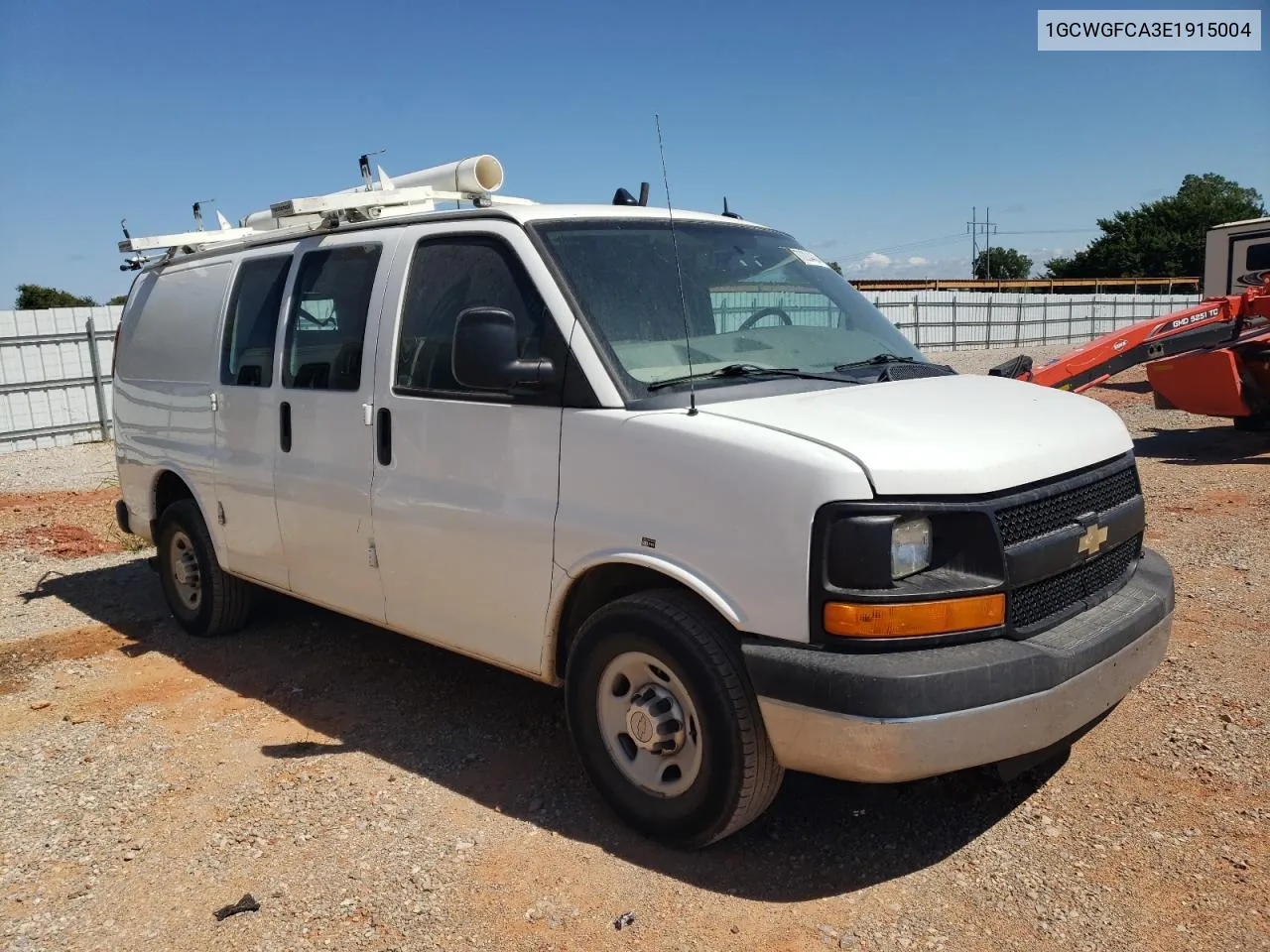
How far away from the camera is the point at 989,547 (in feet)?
9.77

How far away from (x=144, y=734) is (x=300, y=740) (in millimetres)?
788

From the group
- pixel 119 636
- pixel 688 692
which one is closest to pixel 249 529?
pixel 119 636

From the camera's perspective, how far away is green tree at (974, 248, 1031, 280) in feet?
288

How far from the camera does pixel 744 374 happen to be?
368cm

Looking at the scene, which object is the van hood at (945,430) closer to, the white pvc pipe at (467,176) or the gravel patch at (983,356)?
the white pvc pipe at (467,176)

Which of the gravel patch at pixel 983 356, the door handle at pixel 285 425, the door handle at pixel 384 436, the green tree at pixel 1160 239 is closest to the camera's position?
→ the door handle at pixel 384 436

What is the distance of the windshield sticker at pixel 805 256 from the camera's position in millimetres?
4664

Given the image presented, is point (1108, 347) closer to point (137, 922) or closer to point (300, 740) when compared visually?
point (300, 740)

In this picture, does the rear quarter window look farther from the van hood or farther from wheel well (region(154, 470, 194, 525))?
the van hood

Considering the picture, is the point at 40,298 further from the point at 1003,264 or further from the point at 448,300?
the point at 1003,264

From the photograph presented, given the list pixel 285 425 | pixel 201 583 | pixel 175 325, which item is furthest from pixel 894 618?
pixel 175 325

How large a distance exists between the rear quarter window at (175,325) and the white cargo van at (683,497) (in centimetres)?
49

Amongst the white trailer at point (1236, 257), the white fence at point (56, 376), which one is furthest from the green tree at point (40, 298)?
the white trailer at point (1236, 257)

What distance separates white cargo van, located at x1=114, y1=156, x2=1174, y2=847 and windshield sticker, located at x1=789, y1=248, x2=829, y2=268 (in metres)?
0.06
